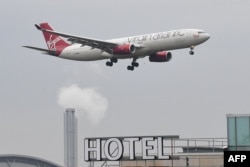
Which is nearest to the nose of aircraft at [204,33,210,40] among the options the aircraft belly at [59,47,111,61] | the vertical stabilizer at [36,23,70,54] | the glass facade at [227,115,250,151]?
the aircraft belly at [59,47,111,61]

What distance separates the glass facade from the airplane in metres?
63.5

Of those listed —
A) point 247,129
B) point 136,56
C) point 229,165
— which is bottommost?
point 229,165

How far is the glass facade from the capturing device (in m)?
86.8

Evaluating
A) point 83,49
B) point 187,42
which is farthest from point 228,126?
point 83,49

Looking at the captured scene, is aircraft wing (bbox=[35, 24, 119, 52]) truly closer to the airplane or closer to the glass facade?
the airplane

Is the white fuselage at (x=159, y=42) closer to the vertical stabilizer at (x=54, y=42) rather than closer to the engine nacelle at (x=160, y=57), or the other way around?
the engine nacelle at (x=160, y=57)

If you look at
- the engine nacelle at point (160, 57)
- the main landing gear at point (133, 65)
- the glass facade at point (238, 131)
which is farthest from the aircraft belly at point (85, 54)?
the glass facade at point (238, 131)

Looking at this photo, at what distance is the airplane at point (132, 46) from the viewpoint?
158 metres

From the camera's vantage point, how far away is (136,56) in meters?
162

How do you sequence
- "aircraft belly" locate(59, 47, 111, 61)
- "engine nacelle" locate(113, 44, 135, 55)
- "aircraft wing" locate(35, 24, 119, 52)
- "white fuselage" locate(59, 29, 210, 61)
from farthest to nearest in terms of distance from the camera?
"aircraft belly" locate(59, 47, 111, 61), "aircraft wing" locate(35, 24, 119, 52), "engine nacelle" locate(113, 44, 135, 55), "white fuselage" locate(59, 29, 210, 61)

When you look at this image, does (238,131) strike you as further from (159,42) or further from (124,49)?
(124,49)

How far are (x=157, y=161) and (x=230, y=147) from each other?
17.7 m

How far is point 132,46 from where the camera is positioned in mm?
162000

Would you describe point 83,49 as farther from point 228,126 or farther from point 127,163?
point 228,126
